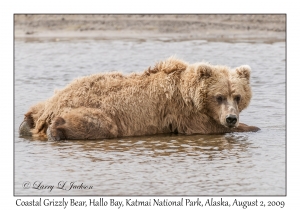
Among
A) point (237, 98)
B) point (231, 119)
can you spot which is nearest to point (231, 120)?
point (231, 119)

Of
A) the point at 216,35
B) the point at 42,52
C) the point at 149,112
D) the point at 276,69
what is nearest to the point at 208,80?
the point at 149,112

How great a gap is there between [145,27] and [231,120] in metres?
12.9

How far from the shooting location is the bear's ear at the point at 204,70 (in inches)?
392

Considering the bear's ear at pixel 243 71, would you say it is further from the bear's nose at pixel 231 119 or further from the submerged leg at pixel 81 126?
the submerged leg at pixel 81 126

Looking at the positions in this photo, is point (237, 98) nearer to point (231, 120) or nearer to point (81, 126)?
point (231, 120)

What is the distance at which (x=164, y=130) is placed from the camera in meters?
10.3

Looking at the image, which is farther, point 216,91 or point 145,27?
point 145,27

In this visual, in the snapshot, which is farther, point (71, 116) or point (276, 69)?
point (276, 69)

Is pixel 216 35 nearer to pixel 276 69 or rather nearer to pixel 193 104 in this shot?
pixel 276 69

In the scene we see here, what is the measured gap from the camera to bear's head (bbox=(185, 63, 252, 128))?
999cm

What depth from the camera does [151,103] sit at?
1006cm

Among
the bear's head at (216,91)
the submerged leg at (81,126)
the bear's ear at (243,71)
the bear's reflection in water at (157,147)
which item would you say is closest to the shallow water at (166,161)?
the bear's reflection in water at (157,147)

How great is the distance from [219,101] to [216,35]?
1242cm
